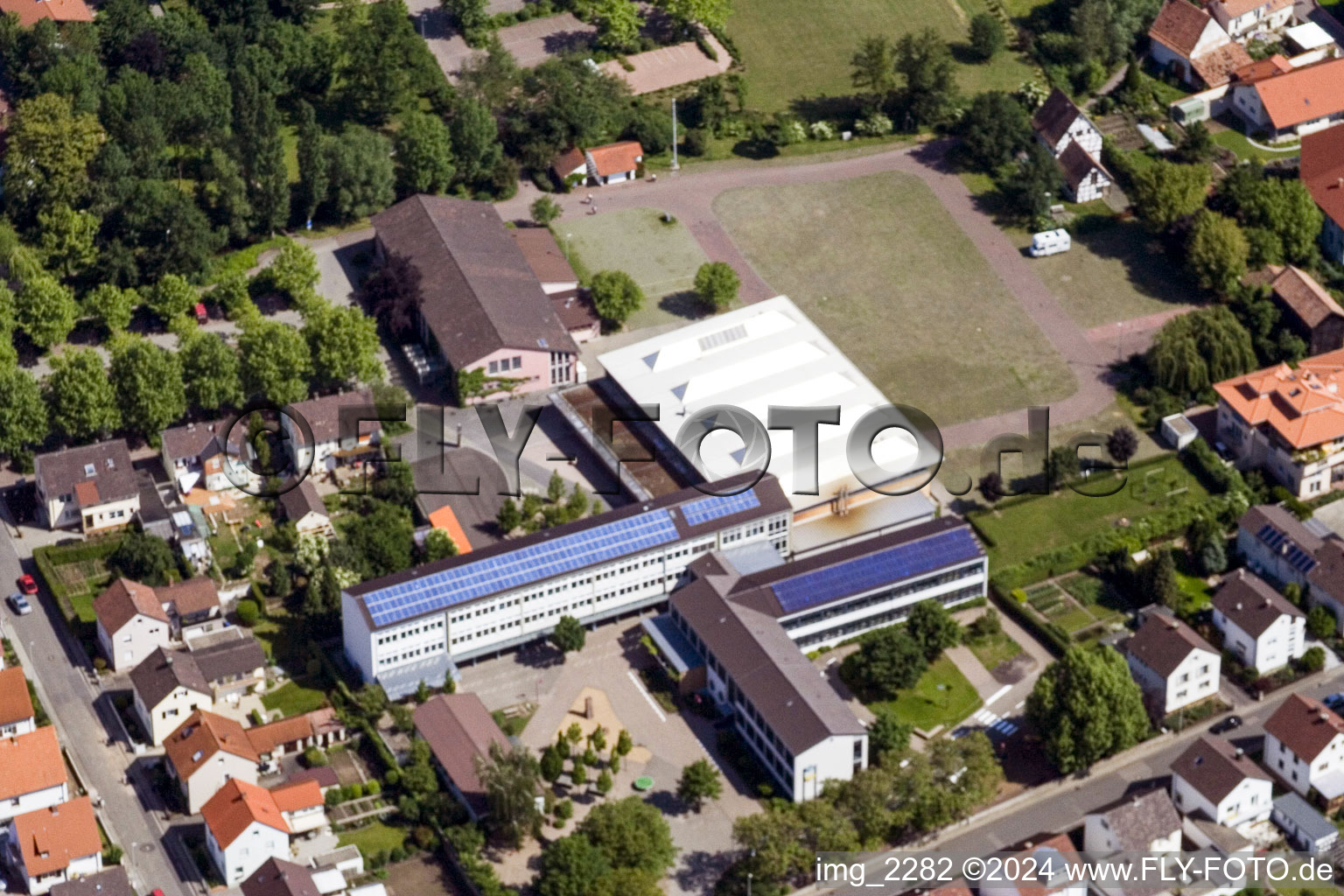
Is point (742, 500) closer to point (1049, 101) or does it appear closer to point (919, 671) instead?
point (919, 671)

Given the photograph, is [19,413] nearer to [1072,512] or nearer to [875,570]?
[875,570]

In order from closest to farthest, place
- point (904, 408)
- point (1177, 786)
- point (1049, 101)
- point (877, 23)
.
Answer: point (1177, 786)
point (904, 408)
point (1049, 101)
point (877, 23)

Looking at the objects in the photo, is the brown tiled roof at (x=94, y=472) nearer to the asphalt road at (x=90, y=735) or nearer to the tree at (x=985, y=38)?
the asphalt road at (x=90, y=735)

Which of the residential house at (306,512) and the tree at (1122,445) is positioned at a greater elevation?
the residential house at (306,512)

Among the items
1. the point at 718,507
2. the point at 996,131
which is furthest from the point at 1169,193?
the point at 718,507

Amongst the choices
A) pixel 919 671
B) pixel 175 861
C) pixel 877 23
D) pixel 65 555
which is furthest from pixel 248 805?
pixel 877 23

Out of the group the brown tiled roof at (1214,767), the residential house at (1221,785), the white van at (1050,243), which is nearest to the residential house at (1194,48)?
the white van at (1050,243)

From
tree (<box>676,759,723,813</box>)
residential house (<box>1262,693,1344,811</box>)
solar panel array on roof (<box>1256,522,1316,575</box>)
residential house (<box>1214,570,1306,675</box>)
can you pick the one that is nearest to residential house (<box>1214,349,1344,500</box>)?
solar panel array on roof (<box>1256,522,1316,575</box>)
